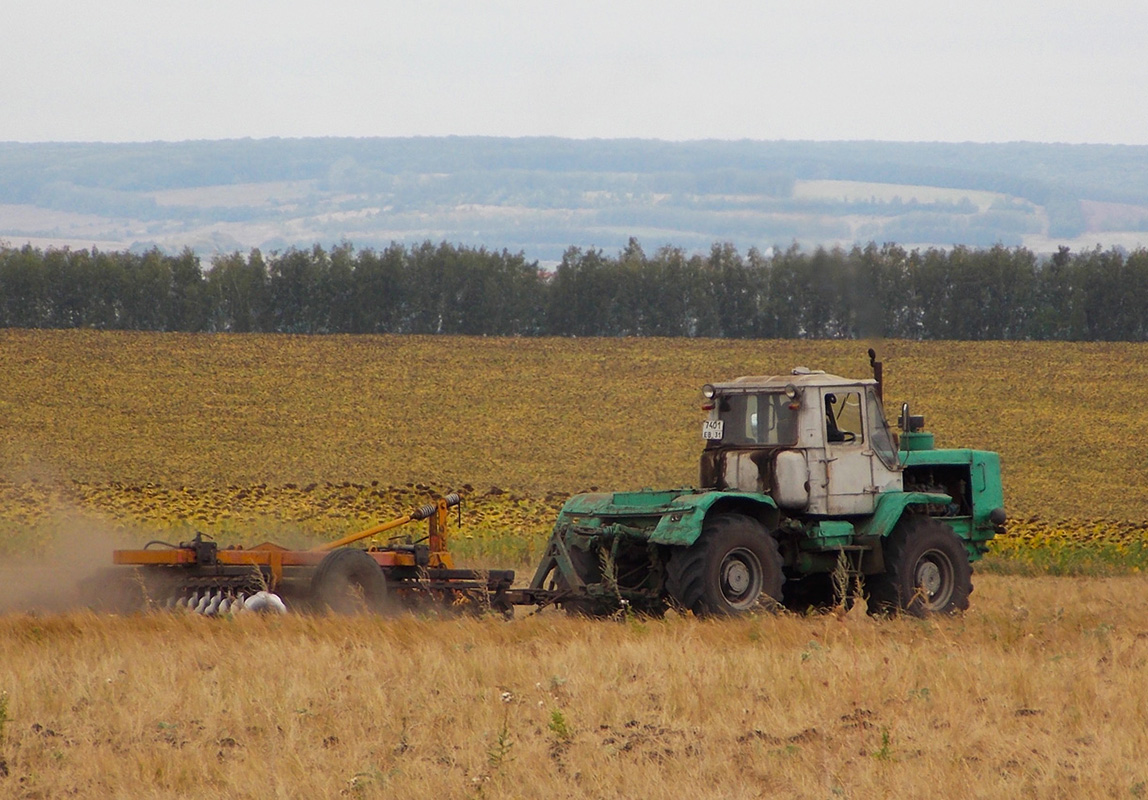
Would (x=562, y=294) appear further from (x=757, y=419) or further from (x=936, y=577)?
(x=936, y=577)

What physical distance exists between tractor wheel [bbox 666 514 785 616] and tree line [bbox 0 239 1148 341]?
54298 millimetres

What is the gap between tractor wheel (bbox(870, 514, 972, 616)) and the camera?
12812 millimetres

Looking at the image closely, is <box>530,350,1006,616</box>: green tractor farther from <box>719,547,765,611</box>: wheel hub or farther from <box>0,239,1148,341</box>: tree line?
<box>0,239,1148,341</box>: tree line

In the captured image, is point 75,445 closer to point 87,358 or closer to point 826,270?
point 87,358

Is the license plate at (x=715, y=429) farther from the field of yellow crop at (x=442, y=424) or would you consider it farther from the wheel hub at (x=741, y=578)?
the field of yellow crop at (x=442, y=424)

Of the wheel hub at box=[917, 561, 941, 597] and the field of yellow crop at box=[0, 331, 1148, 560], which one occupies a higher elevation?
the wheel hub at box=[917, 561, 941, 597]

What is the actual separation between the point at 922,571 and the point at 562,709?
5.92 metres

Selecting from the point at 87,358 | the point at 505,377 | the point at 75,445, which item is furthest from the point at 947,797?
the point at 87,358

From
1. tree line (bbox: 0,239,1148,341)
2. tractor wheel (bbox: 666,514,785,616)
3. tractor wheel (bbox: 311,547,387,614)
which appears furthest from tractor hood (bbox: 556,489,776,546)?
tree line (bbox: 0,239,1148,341)

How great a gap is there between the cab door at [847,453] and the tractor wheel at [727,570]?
97cm

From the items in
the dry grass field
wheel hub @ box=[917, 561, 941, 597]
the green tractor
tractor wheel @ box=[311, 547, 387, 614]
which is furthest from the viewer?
wheel hub @ box=[917, 561, 941, 597]

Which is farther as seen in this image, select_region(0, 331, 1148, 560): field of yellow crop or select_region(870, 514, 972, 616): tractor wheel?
select_region(0, 331, 1148, 560): field of yellow crop

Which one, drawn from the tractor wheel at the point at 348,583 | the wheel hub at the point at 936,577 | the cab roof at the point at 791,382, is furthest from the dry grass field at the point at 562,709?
the cab roof at the point at 791,382

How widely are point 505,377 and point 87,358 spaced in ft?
50.8
